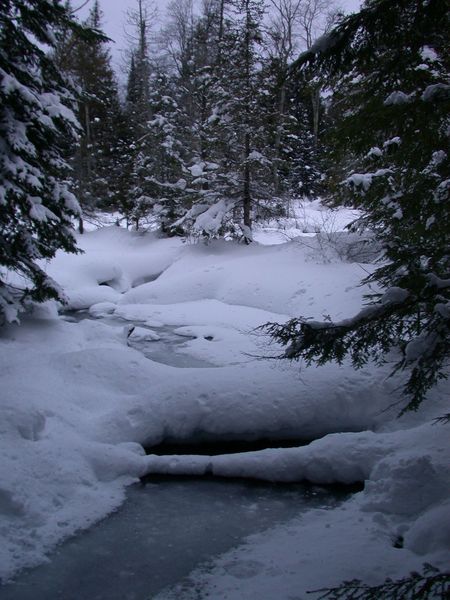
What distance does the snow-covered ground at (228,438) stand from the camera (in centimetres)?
409

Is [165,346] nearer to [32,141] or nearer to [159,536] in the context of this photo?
[32,141]

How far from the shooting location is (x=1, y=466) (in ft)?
16.3

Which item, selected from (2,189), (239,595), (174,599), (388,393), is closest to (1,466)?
(174,599)

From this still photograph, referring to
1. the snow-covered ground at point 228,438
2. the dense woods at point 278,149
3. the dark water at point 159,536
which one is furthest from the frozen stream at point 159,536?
the dense woods at point 278,149

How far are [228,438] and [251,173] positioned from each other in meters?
13.3

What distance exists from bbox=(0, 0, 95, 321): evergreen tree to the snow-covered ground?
1.51 metres

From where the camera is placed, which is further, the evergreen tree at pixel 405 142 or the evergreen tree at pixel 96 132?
the evergreen tree at pixel 96 132

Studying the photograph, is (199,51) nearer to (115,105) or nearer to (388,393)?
(115,105)

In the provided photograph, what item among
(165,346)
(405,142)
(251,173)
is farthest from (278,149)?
(405,142)

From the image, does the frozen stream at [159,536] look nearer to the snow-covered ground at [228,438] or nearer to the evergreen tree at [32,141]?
the snow-covered ground at [228,438]

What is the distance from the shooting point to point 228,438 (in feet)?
22.2

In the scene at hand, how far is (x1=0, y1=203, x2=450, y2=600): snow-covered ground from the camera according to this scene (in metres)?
4.09

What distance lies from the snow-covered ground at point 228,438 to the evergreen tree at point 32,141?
4.94 feet

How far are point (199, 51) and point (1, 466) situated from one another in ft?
80.7
